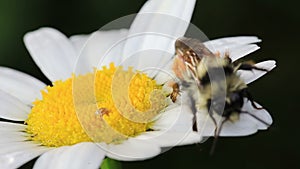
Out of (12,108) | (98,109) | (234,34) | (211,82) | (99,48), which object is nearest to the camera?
(211,82)

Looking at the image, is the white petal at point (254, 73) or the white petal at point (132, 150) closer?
the white petal at point (132, 150)

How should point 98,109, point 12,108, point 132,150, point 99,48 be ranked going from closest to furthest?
point 132,150
point 98,109
point 12,108
point 99,48

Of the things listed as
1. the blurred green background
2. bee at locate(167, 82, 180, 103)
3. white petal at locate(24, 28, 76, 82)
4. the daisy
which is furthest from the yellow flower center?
the blurred green background

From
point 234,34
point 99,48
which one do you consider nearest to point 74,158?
point 99,48

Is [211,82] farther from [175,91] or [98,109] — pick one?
[98,109]

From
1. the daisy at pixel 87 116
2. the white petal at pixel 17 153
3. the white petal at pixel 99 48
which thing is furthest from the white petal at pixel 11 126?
the white petal at pixel 99 48

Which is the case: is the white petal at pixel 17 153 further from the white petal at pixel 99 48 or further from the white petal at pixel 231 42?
the white petal at pixel 231 42

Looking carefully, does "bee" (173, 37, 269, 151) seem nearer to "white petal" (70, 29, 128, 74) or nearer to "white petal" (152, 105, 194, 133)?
"white petal" (152, 105, 194, 133)
